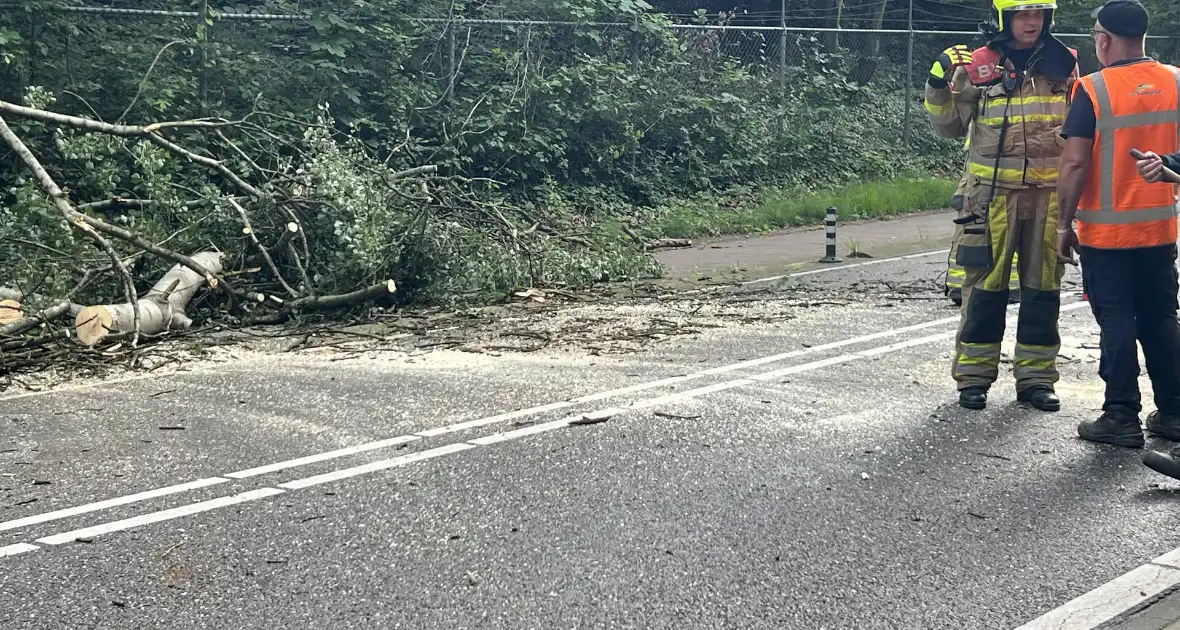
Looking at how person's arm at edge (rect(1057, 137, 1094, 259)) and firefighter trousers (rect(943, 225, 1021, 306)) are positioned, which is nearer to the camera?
A: person's arm at edge (rect(1057, 137, 1094, 259))

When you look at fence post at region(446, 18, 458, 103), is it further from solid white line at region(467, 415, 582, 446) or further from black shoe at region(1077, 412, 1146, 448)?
black shoe at region(1077, 412, 1146, 448)

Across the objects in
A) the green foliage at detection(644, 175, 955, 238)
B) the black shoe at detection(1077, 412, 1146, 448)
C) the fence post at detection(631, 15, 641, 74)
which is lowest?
the green foliage at detection(644, 175, 955, 238)

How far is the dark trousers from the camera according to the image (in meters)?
5.71

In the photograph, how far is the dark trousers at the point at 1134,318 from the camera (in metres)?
5.71

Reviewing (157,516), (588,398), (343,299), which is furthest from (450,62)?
(157,516)

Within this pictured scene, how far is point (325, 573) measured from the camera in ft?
13.9

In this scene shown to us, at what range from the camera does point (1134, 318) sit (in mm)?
5738

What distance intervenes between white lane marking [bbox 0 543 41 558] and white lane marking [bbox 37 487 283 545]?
0.06 metres

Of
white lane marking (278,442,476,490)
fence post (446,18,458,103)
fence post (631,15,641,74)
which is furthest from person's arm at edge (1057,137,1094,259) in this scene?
fence post (631,15,641,74)

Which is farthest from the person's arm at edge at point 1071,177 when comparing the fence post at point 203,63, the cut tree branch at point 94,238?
the fence post at point 203,63

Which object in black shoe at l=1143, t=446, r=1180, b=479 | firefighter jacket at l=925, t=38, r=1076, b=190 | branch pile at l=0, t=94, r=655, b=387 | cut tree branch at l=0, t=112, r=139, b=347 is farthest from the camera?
branch pile at l=0, t=94, r=655, b=387

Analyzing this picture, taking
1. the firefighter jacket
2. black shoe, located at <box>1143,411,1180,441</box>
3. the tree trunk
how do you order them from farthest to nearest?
the tree trunk
the firefighter jacket
black shoe, located at <box>1143,411,1180,441</box>

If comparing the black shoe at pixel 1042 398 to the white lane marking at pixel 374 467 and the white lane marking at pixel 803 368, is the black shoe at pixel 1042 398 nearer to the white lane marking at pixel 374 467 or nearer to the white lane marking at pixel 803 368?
the white lane marking at pixel 803 368

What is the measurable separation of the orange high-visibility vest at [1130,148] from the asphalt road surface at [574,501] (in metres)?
1.02
